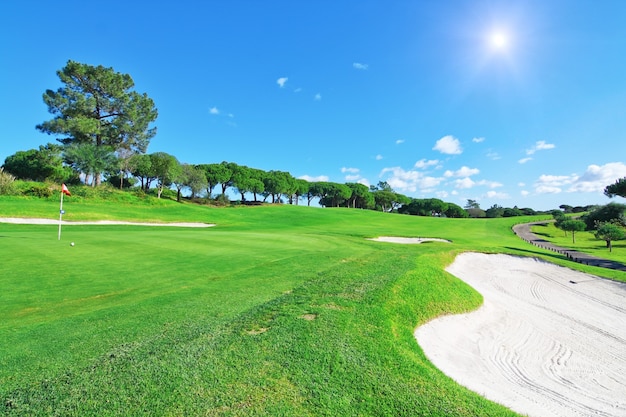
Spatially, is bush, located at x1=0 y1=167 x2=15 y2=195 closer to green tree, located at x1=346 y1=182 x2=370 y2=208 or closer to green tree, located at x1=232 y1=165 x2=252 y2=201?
green tree, located at x1=232 y1=165 x2=252 y2=201

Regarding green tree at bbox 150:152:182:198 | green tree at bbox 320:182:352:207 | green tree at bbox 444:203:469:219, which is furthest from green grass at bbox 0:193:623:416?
green tree at bbox 444:203:469:219

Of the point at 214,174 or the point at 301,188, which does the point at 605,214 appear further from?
the point at 214,174

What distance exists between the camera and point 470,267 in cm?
1711

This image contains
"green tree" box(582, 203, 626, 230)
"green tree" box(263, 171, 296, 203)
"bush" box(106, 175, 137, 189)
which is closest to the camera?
"green tree" box(582, 203, 626, 230)

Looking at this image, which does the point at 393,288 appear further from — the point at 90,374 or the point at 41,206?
the point at 41,206

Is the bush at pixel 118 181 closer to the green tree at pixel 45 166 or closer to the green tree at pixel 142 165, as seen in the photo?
the green tree at pixel 142 165

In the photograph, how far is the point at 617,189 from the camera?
96.0 ft

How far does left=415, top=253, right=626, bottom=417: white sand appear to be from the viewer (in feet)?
17.7

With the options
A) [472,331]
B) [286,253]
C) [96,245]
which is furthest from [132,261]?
[472,331]

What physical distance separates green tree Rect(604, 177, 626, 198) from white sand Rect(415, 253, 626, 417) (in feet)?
68.6

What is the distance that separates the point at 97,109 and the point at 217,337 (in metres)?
53.8

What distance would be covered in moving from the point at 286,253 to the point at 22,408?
11.2 m

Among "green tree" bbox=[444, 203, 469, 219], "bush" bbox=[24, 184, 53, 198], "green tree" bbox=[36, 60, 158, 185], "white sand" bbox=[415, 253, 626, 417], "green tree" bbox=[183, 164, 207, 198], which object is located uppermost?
"green tree" bbox=[36, 60, 158, 185]

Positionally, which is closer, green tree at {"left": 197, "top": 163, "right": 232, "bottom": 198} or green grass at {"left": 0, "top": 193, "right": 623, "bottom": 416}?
green grass at {"left": 0, "top": 193, "right": 623, "bottom": 416}
